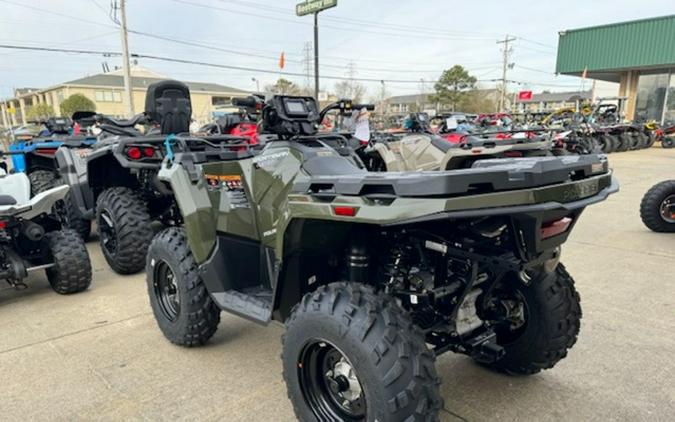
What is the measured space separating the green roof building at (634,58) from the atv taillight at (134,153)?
2597 cm

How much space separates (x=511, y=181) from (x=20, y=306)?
436 cm

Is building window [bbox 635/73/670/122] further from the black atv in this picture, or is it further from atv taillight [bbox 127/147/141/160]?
atv taillight [bbox 127/147/141/160]

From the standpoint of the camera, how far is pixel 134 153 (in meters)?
5.03

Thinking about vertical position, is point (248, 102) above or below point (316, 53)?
below

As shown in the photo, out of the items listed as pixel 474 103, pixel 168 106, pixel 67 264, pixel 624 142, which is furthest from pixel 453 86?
pixel 67 264

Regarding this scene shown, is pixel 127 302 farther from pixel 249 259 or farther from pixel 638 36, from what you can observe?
pixel 638 36

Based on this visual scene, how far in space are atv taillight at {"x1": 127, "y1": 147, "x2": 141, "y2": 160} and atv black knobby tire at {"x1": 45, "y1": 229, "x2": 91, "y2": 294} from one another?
0.97m

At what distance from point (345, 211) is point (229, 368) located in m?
1.70

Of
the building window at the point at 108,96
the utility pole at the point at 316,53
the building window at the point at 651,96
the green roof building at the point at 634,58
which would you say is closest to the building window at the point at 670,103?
the green roof building at the point at 634,58

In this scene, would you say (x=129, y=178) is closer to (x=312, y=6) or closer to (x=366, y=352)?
(x=366, y=352)

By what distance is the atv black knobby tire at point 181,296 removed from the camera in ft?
10.4

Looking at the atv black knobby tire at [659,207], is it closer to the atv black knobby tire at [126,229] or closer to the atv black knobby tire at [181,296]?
the atv black knobby tire at [181,296]

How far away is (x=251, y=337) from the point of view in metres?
3.58

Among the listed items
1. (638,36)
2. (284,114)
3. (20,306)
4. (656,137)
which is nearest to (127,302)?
(20,306)
